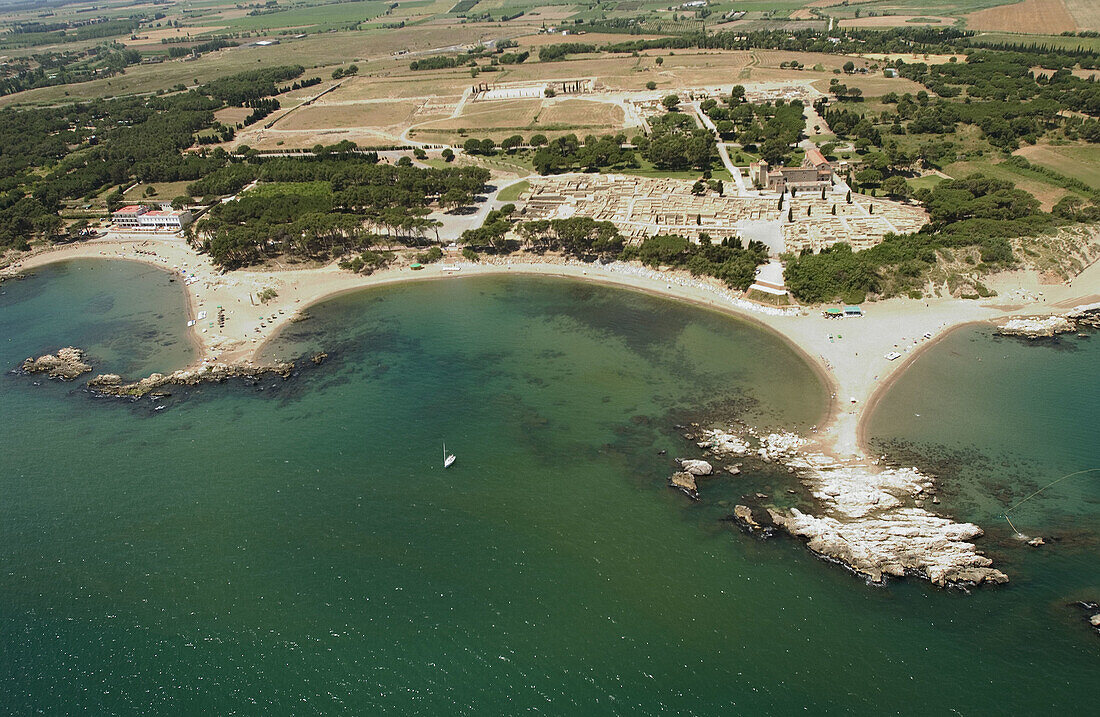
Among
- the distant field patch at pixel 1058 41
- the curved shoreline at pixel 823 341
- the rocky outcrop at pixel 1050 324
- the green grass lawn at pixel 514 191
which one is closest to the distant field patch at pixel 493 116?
the green grass lawn at pixel 514 191

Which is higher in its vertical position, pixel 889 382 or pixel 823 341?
pixel 823 341

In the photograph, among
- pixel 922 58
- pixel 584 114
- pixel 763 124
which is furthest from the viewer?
pixel 922 58

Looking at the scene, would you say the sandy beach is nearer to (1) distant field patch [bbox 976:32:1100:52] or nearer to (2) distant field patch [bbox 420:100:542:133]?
(2) distant field patch [bbox 420:100:542:133]

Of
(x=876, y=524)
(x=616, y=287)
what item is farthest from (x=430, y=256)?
(x=876, y=524)

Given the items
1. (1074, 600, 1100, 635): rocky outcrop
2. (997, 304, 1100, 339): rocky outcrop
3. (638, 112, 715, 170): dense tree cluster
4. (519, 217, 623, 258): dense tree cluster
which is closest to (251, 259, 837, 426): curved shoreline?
(519, 217, 623, 258): dense tree cluster

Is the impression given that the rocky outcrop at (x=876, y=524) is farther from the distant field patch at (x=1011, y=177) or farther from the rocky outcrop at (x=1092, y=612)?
the distant field patch at (x=1011, y=177)

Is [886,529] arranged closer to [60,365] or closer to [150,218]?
[60,365]
